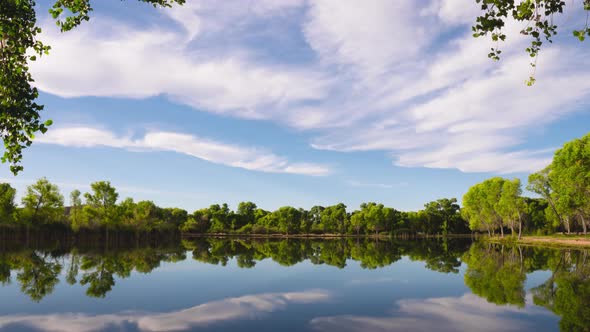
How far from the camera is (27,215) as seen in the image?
71.6 m

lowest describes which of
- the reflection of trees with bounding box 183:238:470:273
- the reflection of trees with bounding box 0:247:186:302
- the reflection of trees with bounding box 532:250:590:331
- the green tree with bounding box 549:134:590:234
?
the reflection of trees with bounding box 183:238:470:273

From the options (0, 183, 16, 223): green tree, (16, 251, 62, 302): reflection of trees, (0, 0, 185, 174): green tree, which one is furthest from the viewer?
(0, 183, 16, 223): green tree

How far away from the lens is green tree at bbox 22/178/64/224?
240 ft

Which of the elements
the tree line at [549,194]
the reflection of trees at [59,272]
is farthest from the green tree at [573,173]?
the reflection of trees at [59,272]

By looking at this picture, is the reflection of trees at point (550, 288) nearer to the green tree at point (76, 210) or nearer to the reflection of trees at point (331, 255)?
the reflection of trees at point (331, 255)

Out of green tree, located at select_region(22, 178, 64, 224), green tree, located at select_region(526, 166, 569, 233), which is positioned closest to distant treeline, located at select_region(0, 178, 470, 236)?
green tree, located at select_region(22, 178, 64, 224)

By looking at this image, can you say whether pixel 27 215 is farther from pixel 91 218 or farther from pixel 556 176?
pixel 556 176

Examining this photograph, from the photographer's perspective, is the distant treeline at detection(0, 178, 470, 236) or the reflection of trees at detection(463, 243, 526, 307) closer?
the reflection of trees at detection(463, 243, 526, 307)

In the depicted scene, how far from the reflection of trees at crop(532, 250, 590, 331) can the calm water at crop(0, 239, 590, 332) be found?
0.04 m

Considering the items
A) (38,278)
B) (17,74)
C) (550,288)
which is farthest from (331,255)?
(17,74)

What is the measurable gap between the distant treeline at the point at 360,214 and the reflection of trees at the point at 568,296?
33.9 m

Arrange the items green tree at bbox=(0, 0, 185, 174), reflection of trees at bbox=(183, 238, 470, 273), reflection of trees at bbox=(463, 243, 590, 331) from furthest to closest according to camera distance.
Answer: reflection of trees at bbox=(183, 238, 470, 273) → reflection of trees at bbox=(463, 243, 590, 331) → green tree at bbox=(0, 0, 185, 174)

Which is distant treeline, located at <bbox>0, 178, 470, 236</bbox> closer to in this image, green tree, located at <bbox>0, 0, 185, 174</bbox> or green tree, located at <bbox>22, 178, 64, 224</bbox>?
green tree, located at <bbox>22, 178, 64, 224</bbox>

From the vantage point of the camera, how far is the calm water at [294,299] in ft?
50.6
